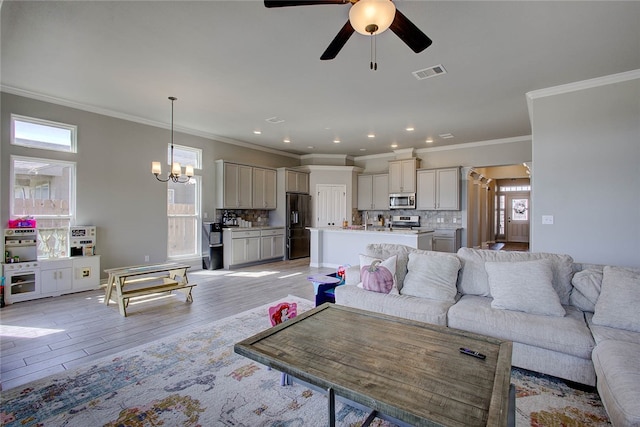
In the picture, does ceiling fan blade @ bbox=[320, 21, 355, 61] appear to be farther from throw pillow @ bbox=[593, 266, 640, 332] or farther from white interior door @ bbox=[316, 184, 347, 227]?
A: white interior door @ bbox=[316, 184, 347, 227]

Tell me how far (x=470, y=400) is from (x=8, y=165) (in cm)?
606

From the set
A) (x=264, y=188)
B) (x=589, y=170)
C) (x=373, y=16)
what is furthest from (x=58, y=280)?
(x=589, y=170)

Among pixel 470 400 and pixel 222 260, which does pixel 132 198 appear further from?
pixel 470 400

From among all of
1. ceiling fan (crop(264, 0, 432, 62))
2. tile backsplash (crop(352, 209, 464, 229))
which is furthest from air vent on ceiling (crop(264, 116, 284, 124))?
tile backsplash (crop(352, 209, 464, 229))

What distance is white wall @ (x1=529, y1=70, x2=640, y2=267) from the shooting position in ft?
12.1

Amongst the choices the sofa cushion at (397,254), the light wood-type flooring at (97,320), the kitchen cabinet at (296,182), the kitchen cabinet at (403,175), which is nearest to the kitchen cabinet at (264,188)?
the kitchen cabinet at (296,182)

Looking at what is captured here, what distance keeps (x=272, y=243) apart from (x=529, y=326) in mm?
6259

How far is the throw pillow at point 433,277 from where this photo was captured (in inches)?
115

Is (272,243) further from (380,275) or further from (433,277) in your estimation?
(433,277)

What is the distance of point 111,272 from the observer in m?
3.98

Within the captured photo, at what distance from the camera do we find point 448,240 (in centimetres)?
763

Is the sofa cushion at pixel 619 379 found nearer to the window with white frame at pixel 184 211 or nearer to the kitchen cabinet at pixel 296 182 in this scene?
the window with white frame at pixel 184 211

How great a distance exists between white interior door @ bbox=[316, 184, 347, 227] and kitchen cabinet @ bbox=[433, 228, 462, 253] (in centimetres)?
259

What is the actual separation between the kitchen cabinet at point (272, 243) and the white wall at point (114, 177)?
224 cm
